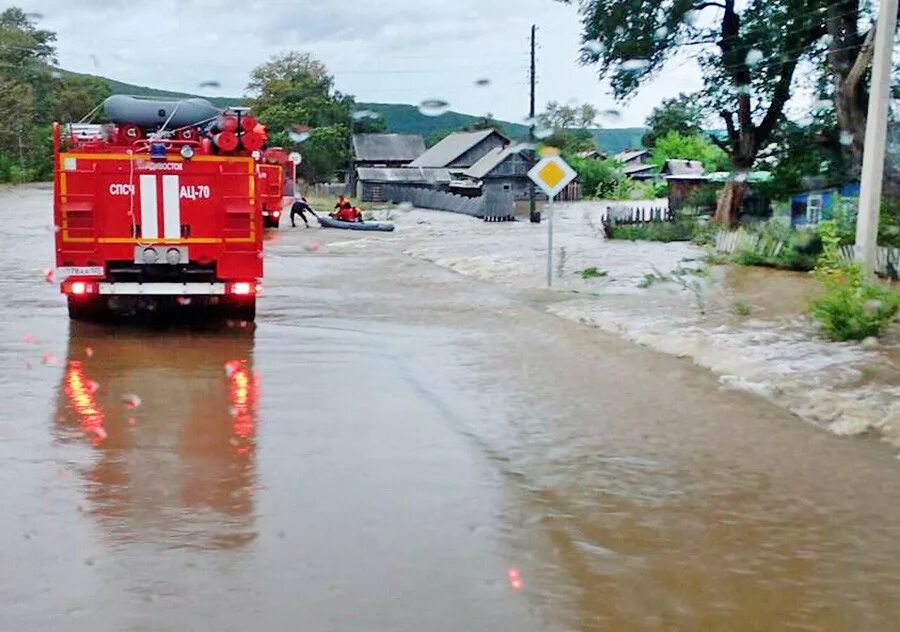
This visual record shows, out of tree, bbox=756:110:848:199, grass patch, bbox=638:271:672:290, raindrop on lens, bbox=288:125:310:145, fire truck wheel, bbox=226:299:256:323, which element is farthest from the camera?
raindrop on lens, bbox=288:125:310:145

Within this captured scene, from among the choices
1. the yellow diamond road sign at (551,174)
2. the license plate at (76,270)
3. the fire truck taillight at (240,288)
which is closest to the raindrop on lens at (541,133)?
the yellow diamond road sign at (551,174)

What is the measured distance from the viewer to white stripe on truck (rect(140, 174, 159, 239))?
12266 mm

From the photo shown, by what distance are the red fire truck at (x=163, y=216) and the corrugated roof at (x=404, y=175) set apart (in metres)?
63.5

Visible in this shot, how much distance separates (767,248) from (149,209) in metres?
16.3

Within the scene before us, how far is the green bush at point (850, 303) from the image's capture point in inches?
485

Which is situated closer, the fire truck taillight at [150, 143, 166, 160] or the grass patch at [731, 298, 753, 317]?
the fire truck taillight at [150, 143, 166, 160]

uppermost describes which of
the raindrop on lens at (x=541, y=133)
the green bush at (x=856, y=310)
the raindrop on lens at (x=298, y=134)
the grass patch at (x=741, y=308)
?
the raindrop on lens at (x=298, y=134)

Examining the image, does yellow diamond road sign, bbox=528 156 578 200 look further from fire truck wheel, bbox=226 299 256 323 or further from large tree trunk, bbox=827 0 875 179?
large tree trunk, bbox=827 0 875 179

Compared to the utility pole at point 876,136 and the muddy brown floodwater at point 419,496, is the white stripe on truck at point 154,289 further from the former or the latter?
the utility pole at point 876,136

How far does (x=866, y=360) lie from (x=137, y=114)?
9.76 metres

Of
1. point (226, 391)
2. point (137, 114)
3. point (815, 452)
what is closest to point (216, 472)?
point (226, 391)

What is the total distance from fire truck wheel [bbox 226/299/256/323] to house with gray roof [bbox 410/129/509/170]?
218ft

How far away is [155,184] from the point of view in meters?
12.3

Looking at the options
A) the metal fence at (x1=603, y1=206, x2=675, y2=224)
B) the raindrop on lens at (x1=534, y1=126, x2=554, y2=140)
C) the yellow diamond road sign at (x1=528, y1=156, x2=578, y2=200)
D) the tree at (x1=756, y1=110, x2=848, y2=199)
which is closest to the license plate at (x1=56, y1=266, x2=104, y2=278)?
the yellow diamond road sign at (x1=528, y1=156, x2=578, y2=200)
